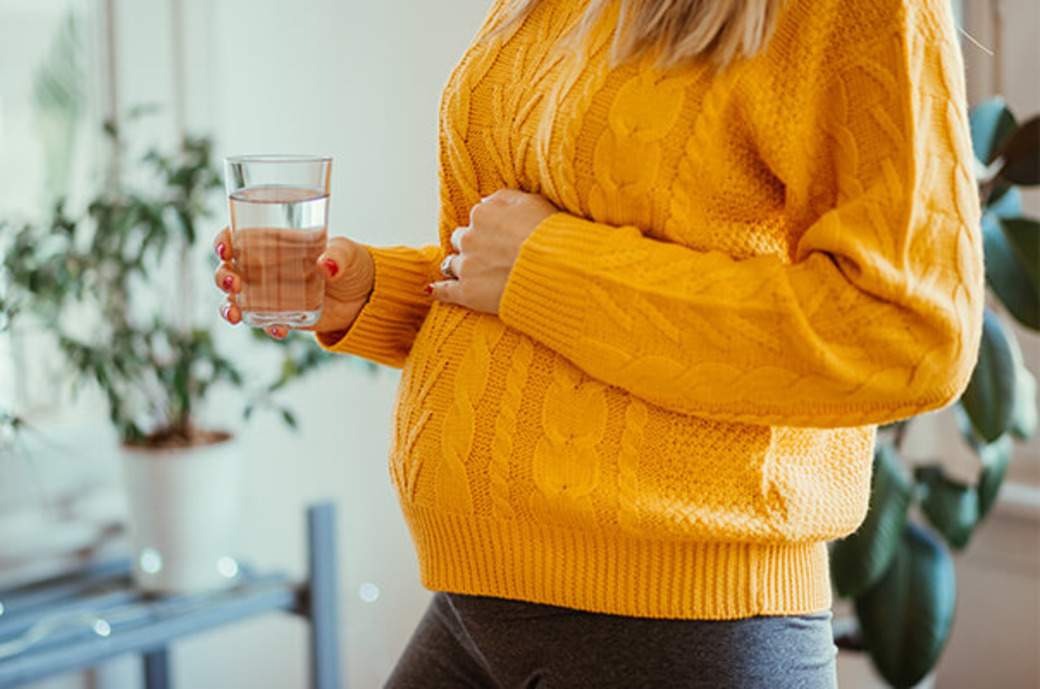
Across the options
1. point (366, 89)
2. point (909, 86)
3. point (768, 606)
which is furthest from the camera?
point (366, 89)

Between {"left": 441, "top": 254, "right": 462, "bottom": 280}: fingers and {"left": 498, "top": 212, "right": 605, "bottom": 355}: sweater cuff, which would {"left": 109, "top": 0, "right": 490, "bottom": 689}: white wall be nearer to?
{"left": 441, "top": 254, "right": 462, "bottom": 280}: fingers

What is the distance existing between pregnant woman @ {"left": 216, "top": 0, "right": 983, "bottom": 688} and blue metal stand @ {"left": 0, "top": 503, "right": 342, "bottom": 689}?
816 millimetres

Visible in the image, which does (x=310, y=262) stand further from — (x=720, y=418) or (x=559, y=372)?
(x=720, y=418)

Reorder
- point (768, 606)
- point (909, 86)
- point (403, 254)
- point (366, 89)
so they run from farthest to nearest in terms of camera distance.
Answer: point (366, 89)
point (403, 254)
point (768, 606)
point (909, 86)

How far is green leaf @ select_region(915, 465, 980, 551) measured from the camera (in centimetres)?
188

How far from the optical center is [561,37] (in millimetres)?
971

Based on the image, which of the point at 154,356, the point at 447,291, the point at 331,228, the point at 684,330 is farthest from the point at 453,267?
the point at 331,228

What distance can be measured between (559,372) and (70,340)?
109 centimetres

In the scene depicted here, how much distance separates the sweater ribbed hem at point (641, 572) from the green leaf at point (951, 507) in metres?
1.04

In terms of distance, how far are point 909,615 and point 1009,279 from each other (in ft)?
1.80

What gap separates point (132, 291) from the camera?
6.51 ft

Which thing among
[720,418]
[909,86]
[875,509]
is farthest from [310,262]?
[875,509]

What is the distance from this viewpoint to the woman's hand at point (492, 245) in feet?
3.01

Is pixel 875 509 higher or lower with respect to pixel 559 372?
lower
